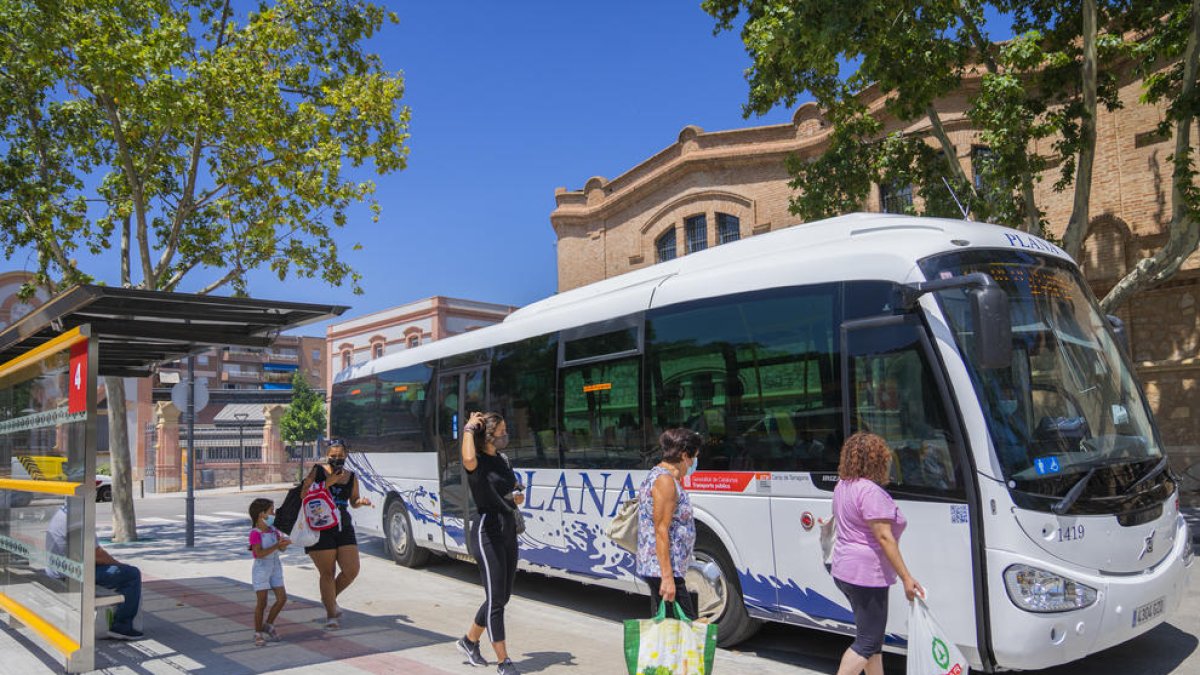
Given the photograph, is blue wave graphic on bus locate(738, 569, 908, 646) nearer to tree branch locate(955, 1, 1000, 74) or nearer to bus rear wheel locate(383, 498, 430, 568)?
bus rear wheel locate(383, 498, 430, 568)

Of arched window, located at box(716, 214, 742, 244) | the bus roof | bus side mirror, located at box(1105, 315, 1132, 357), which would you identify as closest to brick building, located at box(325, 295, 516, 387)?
arched window, located at box(716, 214, 742, 244)

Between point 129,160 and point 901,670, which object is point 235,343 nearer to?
point 901,670

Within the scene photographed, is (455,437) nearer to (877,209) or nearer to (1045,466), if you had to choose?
(1045,466)

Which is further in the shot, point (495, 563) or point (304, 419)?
point (304, 419)

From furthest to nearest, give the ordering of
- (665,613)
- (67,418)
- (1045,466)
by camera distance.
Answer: (67,418), (1045,466), (665,613)

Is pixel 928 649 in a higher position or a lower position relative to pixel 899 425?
lower

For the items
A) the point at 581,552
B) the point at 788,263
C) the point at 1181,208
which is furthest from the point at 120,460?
the point at 1181,208

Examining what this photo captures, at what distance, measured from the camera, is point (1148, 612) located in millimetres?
5562

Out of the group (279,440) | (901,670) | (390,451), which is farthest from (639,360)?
(279,440)

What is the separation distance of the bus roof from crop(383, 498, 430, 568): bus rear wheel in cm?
357

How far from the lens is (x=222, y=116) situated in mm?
14656

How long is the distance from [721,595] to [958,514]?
93.7 inches

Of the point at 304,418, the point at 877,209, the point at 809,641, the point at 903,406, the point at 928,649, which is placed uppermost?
the point at 877,209

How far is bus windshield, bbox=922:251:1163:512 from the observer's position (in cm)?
534
